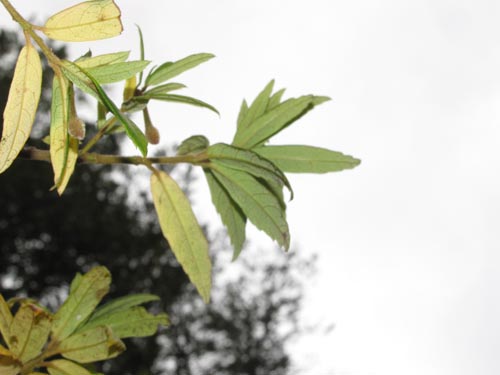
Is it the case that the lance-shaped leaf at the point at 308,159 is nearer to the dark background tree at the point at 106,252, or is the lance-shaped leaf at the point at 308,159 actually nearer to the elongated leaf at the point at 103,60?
the elongated leaf at the point at 103,60

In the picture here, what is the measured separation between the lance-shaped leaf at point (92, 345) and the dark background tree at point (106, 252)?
11.2 meters

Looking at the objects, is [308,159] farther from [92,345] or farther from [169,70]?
[92,345]

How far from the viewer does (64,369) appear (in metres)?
0.75

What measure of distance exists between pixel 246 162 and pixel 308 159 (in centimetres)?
10

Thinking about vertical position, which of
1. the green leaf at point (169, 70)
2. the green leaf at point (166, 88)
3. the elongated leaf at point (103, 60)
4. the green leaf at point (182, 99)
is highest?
the green leaf at point (169, 70)

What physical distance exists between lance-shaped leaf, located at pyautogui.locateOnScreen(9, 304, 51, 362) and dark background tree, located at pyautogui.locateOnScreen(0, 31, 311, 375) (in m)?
11.2

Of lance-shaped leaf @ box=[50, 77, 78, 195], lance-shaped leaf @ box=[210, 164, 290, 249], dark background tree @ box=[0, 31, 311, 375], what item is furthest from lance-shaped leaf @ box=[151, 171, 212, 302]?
dark background tree @ box=[0, 31, 311, 375]

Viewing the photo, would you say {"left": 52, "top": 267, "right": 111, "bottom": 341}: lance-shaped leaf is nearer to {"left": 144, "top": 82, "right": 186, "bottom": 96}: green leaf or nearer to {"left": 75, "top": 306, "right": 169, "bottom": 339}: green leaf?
{"left": 75, "top": 306, "right": 169, "bottom": 339}: green leaf

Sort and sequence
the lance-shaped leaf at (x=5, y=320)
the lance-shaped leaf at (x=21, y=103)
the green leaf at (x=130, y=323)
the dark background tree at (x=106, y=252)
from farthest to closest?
the dark background tree at (x=106, y=252) → the green leaf at (x=130, y=323) → the lance-shaped leaf at (x=5, y=320) → the lance-shaped leaf at (x=21, y=103)

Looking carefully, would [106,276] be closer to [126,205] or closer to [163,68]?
[163,68]

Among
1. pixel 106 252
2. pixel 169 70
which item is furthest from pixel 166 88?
pixel 106 252

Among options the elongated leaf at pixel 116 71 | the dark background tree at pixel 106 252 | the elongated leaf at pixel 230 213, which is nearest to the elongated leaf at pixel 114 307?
the elongated leaf at pixel 230 213

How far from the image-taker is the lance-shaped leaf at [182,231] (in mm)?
748

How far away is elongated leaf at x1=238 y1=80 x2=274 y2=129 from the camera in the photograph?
33.9 inches
